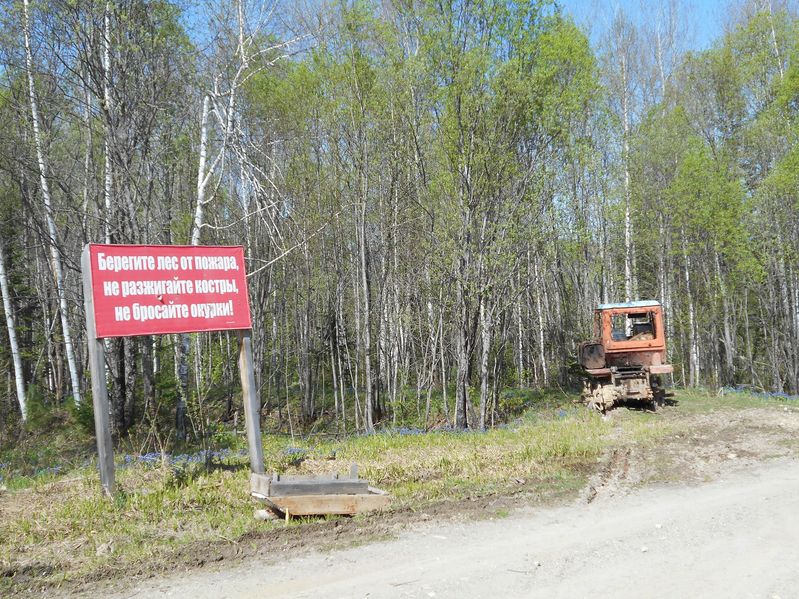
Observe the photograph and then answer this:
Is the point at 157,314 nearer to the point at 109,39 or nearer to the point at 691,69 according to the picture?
the point at 109,39

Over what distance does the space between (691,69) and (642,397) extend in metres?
21.3

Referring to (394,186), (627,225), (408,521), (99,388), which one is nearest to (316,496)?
(408,521)

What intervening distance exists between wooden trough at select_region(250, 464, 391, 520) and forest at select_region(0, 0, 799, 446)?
8.61 ft

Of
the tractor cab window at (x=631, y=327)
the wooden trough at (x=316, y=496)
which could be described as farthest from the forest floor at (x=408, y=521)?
the tractor cab window at (x=631, y=327)

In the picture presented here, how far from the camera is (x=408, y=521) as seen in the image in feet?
19.2

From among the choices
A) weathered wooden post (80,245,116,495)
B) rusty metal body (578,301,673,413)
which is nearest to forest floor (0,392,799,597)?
weathered wooden post (80,245,116,495)

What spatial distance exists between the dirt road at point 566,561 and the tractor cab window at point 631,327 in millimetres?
9729

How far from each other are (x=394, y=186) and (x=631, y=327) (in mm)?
7669

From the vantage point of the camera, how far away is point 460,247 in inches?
519

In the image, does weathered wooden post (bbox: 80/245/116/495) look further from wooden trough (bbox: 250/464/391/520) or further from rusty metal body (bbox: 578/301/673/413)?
rusty metal body (bbox: 578/301/673/413)

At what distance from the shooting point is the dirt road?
432 centimetres

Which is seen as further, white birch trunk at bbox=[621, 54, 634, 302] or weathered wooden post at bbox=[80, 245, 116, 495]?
white birch trunk at bbox=[621, 54, 634, 302]

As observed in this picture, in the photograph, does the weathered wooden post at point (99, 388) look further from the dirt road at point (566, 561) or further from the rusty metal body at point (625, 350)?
the rusty metal body at point (625, 350)

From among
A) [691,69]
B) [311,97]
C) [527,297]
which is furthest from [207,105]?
[691,69]
